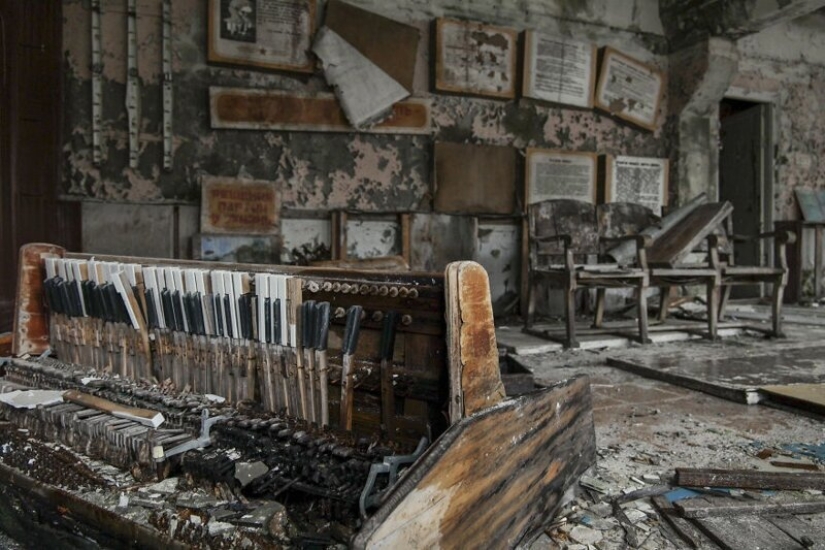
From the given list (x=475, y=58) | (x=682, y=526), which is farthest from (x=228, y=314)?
(x=475, y=58)

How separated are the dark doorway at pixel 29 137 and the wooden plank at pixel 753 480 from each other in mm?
4076

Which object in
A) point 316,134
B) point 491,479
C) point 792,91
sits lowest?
point 491,479

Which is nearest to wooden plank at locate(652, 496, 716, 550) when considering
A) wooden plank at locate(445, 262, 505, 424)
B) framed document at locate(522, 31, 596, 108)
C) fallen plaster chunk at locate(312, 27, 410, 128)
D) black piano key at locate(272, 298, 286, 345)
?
wooden plank at locate(445, 262, 505, 424)

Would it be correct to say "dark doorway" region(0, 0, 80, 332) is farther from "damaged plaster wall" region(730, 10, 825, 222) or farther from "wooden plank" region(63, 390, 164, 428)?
"damaged plaster wall" region(730, 10, 825, 222)

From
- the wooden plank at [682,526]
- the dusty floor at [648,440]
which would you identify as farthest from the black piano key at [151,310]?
the wooden plank at [682,526]

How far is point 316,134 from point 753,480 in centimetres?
420

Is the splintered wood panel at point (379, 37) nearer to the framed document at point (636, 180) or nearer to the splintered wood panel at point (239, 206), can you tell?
the splintered wood panel at point (239, 206)

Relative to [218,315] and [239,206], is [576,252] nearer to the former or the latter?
[239,206]

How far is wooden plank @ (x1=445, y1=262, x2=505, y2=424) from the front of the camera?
1.29 m

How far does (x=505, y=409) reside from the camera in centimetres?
132

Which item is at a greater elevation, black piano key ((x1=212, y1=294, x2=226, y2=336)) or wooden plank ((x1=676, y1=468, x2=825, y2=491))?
black piano key ((x1=212, y1=294, x2=226, y2=336))

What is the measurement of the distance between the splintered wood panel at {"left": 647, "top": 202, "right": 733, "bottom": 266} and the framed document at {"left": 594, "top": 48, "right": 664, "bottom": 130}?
1.71 m

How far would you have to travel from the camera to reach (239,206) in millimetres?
4824

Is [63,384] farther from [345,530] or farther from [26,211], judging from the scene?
[26,211]
